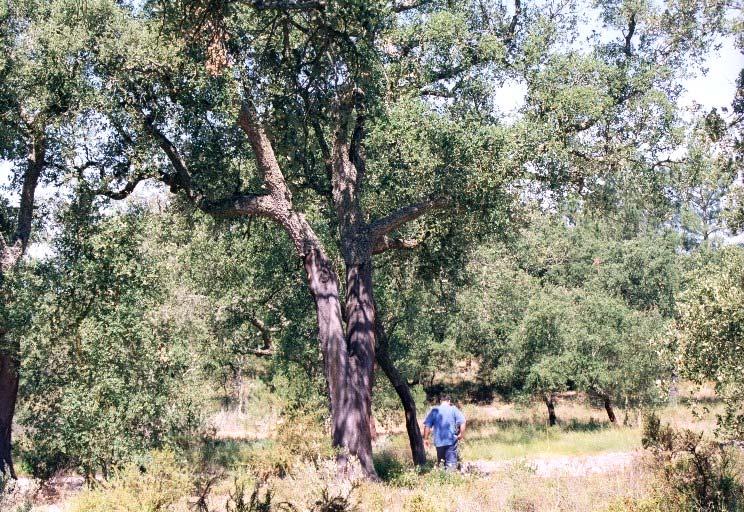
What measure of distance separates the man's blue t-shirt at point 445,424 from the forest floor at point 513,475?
69 centimetres

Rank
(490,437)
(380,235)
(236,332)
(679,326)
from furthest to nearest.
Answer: (490,437) → (236,332) → (380,235) → (679,326)

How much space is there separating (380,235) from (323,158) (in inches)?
115

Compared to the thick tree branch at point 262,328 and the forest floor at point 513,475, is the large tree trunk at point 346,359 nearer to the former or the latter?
the forest floor at point 513,475

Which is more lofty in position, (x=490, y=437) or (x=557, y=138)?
(x=557, y=138)

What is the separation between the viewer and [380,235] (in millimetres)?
13656

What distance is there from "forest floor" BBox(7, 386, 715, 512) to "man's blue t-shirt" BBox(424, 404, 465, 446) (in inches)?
27.3

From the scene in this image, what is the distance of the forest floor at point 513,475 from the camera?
8.52 m

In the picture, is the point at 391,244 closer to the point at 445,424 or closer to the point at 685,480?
the point at 445,424

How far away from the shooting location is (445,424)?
13.0 meters

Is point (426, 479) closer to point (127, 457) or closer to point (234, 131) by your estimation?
point (127, 457)

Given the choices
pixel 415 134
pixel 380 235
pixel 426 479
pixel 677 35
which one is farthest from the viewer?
pixel 677 35

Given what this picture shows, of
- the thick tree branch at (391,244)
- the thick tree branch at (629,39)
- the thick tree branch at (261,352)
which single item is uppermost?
the thick tree branch at (629,39)

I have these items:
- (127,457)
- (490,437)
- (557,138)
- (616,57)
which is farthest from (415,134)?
(490,437)

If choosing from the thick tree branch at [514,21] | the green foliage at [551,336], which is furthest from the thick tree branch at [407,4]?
the green foliage at [551,336]
